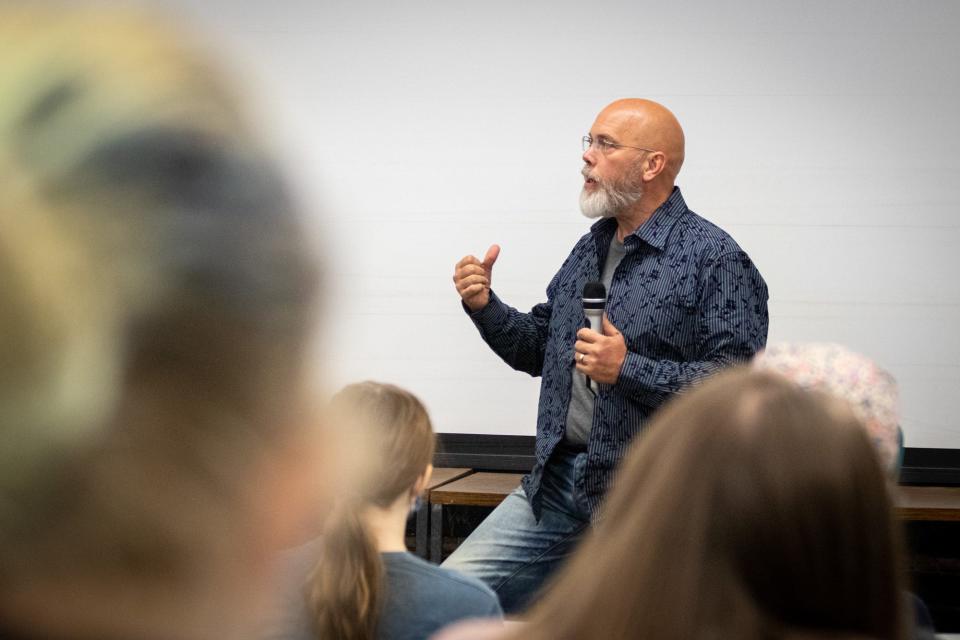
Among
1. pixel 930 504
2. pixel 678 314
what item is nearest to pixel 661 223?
pixel 678 314

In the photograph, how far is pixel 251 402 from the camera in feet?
1.01

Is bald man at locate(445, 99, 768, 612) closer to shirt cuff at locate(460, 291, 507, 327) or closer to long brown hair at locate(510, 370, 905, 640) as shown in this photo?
shirt cuff at locate(460, 291, 507, 327)

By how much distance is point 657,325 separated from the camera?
8.95 feet

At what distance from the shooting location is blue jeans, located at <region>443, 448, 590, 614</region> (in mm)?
2820

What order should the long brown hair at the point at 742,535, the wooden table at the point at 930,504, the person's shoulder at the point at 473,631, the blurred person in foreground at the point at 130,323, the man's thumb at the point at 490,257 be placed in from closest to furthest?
the blurred person in foreground at the point at 130,323, the long brown hair at the point at 742,535, the person's shoulder at the point at 473,631, the man's thumb at the point at 490,257, the wooden table at the point at 930,504

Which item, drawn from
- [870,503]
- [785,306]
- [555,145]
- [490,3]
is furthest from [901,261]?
[870,503]

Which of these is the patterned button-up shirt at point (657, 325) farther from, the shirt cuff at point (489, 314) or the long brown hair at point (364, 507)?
the long brown hair at point (364, 507)

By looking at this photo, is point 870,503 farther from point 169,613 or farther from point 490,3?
point 490,3

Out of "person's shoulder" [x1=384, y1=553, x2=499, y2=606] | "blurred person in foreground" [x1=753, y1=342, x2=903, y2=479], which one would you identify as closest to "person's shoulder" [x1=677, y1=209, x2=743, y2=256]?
"blurred person in foreground" [x1=753, y1=342, x2=903, y2=479]

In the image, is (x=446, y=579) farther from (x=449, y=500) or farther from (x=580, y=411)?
(x=449, y=500)

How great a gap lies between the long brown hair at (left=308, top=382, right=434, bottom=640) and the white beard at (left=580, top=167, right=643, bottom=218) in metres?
1.13

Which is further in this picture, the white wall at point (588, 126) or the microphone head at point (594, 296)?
the white wall at point (588, 126)

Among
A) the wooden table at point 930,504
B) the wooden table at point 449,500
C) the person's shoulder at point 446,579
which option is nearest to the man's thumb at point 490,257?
the wooden table at point 449,500

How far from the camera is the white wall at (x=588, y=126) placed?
3748 millimetres
